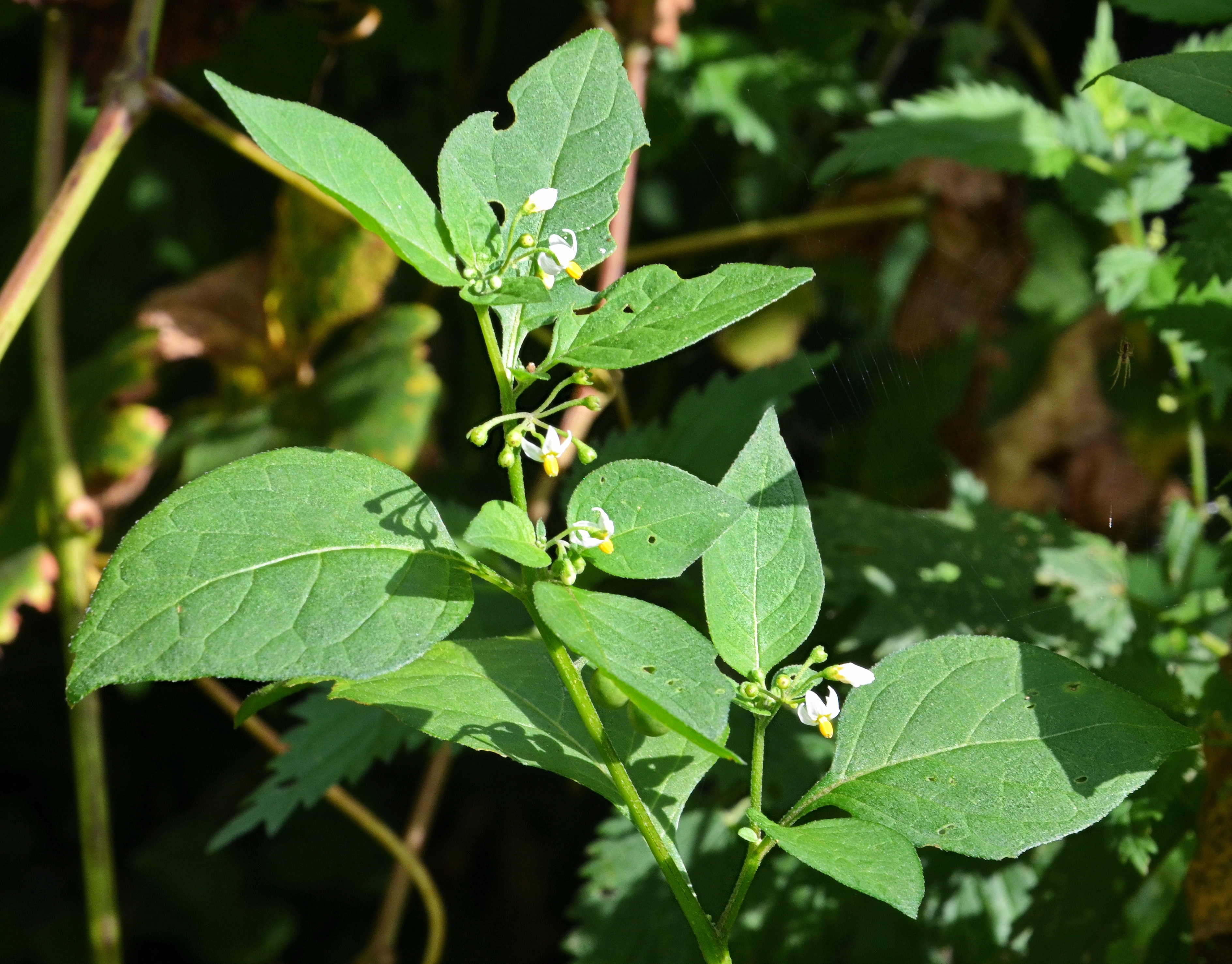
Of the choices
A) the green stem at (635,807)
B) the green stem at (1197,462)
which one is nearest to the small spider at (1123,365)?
the green stem at (1197,462)

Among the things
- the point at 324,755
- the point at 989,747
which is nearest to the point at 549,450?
the point at 989,747

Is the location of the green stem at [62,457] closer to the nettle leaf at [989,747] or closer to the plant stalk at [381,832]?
the plant stalk at [381,832]

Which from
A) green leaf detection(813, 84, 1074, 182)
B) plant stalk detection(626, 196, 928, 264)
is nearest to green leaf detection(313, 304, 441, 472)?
plant stalk detection(626, 196, 928, 264)

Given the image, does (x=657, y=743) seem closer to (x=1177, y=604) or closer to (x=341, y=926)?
(x=1177, y=604)

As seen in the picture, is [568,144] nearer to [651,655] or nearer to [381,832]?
[651,655]

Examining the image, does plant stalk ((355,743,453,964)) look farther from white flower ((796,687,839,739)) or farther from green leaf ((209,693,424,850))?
white flower ((796,687,839,739))

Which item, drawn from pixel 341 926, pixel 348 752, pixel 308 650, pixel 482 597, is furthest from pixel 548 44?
pixel 308 650
